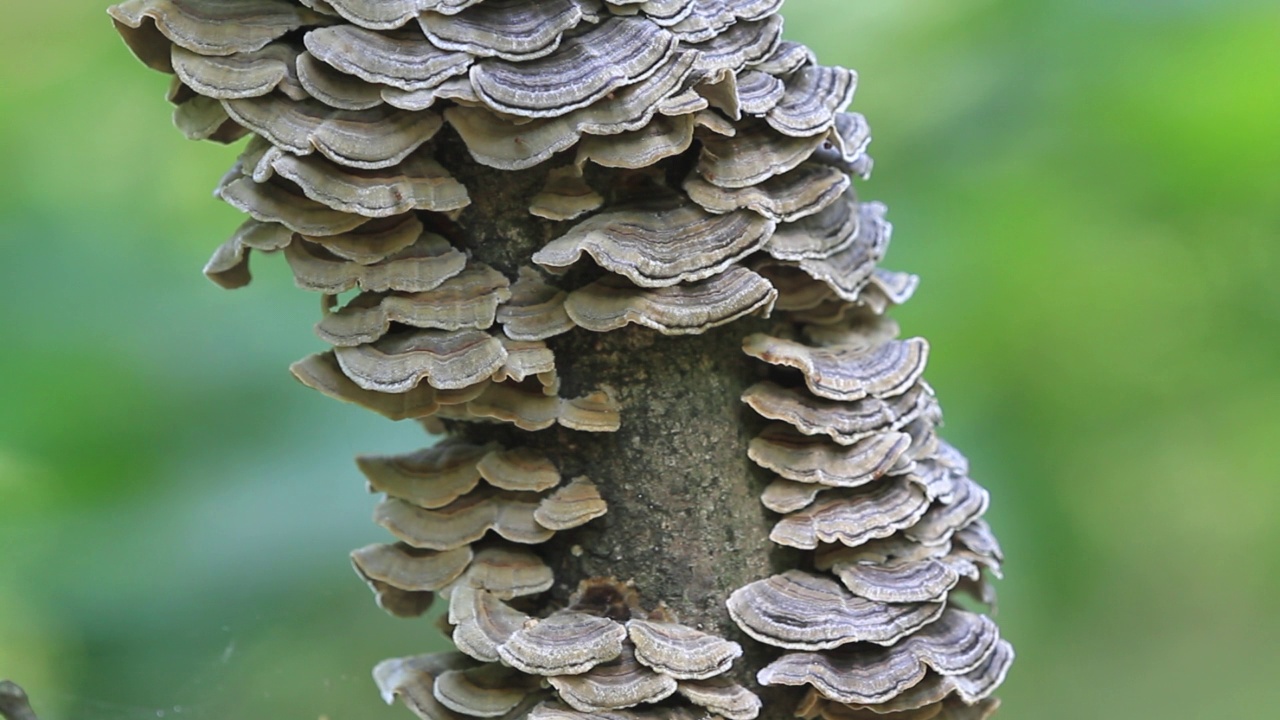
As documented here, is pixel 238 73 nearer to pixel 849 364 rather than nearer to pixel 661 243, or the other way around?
pixel 661 243

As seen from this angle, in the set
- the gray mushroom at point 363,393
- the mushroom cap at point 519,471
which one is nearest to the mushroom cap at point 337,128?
the gray mushroom at point 363,393

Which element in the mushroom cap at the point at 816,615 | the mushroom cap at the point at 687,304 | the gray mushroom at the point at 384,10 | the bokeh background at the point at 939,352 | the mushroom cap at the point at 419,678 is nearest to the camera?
the gray mushroom at the point at 384,10

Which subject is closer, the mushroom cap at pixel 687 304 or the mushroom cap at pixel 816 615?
the mushroom cap at pixel 687 304

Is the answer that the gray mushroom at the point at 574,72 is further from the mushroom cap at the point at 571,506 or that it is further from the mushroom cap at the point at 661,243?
the mushroom cap at the point at 571,506

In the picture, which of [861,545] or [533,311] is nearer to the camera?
[533,311]

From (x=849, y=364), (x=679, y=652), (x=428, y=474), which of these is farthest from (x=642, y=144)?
(x=679, y=652)

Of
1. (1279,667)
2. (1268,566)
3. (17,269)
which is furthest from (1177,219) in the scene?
(17,269)

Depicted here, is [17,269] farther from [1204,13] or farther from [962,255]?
[1204,13]
